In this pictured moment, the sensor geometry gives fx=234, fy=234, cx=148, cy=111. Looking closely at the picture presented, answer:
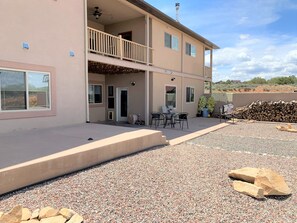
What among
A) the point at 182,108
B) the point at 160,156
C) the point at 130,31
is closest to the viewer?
the point at 160,156

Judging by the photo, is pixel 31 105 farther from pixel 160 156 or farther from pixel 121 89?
pixel 121 89

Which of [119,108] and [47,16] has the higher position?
[47,16]

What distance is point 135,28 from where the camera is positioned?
44.5 ft

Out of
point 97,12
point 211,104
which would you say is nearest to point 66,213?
point 97,12

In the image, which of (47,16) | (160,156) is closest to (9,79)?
(47,16)

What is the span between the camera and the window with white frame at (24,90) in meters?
7.05

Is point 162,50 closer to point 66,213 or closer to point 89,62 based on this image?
point 89,62

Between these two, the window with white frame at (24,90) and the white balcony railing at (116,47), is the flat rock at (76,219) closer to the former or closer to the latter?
the window with white frame at (24,90)

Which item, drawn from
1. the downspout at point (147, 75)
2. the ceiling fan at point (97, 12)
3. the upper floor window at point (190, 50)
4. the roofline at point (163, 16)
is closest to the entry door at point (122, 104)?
the downspout at point (147, 75)

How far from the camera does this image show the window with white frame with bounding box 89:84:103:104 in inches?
551

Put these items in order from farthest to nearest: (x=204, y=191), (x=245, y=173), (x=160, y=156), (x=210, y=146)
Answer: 1. (x=210, y=146)
2. (x=160, y=156)
3. (x=245, y=173)
4. (x=204, y=191)

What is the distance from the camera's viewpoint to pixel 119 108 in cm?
1480

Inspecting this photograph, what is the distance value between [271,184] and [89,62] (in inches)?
345

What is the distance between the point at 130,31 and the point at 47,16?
6371 mm
